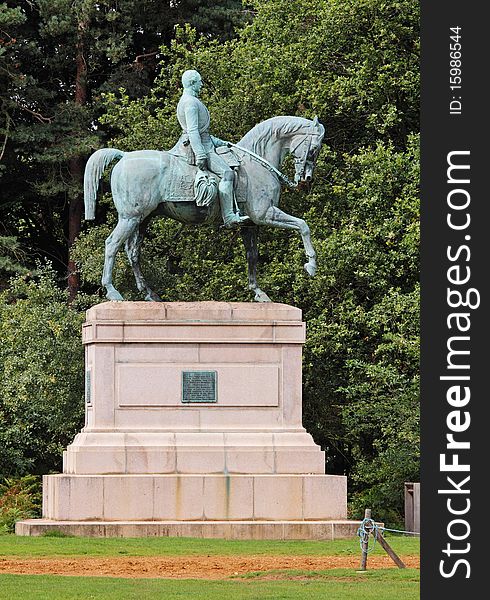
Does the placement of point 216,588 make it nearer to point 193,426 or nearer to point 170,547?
point 170,547

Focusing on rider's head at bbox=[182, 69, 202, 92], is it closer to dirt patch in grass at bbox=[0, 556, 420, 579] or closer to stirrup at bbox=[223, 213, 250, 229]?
stirrup at bbox=[223, 213, 250, 229]

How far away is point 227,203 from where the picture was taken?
24.0m

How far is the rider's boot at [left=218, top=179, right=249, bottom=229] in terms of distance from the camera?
78.7 ft

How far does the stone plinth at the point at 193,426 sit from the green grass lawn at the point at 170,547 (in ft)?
3.52

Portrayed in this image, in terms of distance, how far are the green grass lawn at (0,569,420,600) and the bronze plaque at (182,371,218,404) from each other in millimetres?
6545

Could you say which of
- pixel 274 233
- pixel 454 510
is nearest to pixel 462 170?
pixel 454 510

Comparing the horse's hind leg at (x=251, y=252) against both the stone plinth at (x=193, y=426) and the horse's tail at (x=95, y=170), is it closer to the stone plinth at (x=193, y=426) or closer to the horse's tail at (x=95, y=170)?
the stone plinth at (x=193, y=426)

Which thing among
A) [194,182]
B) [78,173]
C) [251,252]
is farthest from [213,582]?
[78,173]

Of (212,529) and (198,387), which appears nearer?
(212,529)

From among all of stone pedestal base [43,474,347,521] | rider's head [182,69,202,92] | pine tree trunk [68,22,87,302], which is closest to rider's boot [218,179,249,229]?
rider's head [182,69,202,92]

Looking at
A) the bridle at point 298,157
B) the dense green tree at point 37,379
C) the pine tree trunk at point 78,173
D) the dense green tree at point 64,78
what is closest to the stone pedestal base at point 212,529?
the bridle at point 298,157

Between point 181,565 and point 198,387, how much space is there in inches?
220

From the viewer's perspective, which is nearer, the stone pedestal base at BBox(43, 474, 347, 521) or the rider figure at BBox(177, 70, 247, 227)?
the stone pedestal base at BBox(43, 474, 347, 521)

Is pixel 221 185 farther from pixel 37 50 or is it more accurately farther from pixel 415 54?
pixel 37 50
